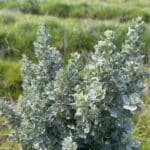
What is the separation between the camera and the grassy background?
27.3 ft

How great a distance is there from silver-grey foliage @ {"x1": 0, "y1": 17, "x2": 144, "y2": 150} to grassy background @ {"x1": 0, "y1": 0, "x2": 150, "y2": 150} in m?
2.60

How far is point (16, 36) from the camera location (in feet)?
31.8

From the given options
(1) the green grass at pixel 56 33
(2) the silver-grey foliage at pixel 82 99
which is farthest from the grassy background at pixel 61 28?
(2) the silver-grey foliage at pixel 82 99

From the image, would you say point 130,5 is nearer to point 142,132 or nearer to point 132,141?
point 142,132

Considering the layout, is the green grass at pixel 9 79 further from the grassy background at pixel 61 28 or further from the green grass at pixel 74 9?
the green grass at pixel 74 9

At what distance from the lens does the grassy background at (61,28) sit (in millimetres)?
8323

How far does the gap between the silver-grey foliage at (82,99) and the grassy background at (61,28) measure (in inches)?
103

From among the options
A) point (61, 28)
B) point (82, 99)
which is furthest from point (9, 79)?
point (82, 99)

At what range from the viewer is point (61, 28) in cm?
1005

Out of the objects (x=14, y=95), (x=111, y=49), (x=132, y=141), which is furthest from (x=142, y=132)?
(x=111, y=49)

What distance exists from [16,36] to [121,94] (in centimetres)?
577

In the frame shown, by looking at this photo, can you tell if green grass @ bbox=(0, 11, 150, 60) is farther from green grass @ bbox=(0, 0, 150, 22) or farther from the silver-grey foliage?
the silver-grey foliage

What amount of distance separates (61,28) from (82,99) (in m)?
6.10

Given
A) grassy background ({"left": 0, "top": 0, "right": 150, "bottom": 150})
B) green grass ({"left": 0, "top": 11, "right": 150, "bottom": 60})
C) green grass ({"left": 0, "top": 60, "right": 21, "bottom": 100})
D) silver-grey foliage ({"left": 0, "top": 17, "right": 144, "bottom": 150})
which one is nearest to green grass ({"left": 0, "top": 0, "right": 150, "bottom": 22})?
grassy background ({"left": 0, "top": 0, "right": 150, "bottom": 150})
